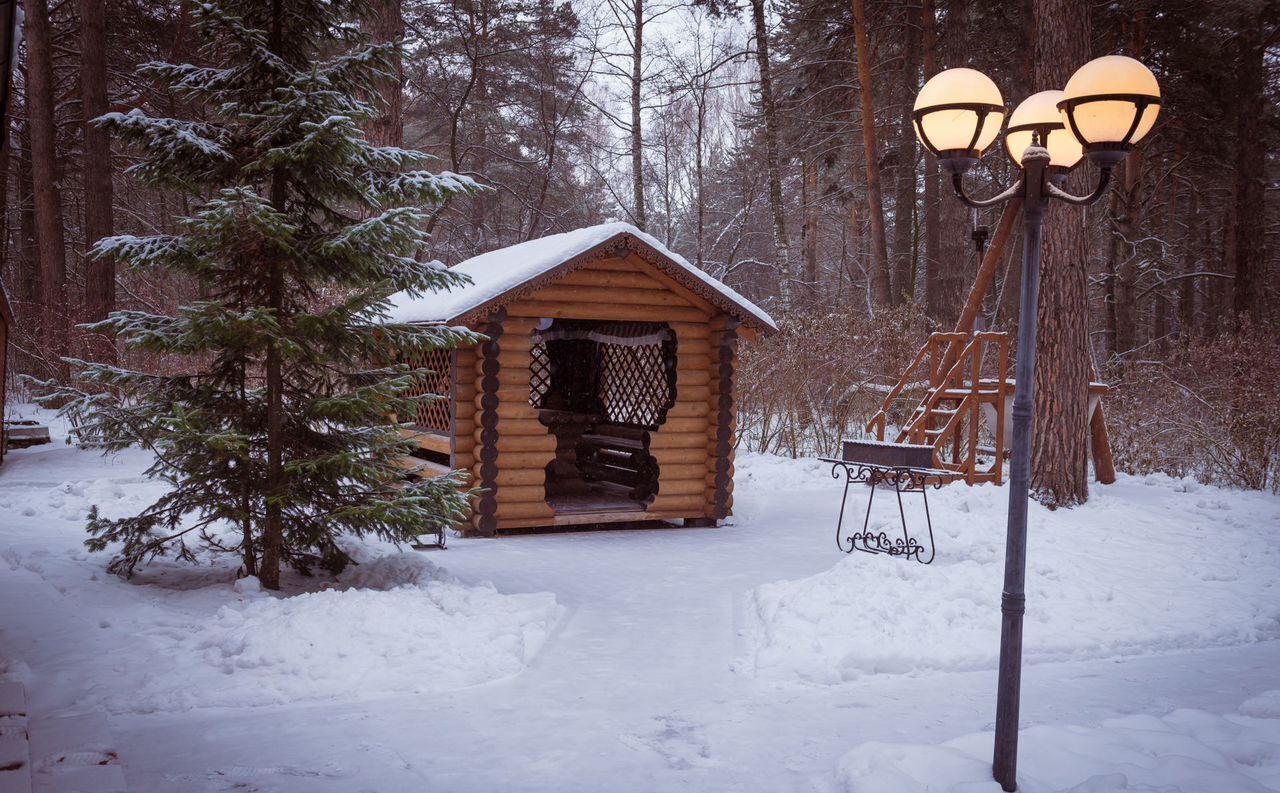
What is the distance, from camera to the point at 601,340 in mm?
10320

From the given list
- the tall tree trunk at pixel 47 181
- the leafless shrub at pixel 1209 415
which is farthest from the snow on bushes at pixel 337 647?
the tall tree trunk at pixel 47 181

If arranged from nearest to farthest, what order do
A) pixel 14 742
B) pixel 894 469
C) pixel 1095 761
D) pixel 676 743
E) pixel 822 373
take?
1. pixel 14 742
2. pixel 1095 761
3. pixel 676 743
4. pixel 894 469
5. pixel 822 373

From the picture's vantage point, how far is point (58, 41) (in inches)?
622

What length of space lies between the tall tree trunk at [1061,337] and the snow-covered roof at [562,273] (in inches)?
113

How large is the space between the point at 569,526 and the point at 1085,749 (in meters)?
6.17

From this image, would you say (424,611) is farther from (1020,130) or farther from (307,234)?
(1020,130)

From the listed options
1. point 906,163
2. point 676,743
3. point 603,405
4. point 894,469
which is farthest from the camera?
point 906,163

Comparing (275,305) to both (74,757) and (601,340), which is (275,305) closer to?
(74,757)

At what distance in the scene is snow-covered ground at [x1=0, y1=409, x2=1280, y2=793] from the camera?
360 cm

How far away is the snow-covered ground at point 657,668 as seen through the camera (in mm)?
3598

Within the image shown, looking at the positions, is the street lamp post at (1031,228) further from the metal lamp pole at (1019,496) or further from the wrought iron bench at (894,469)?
the wrought iron bench at (894,469)

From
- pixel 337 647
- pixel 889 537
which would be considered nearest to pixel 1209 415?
pixel 889 537

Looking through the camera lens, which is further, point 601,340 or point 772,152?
point 772,152

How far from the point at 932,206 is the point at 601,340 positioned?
32.5ft
